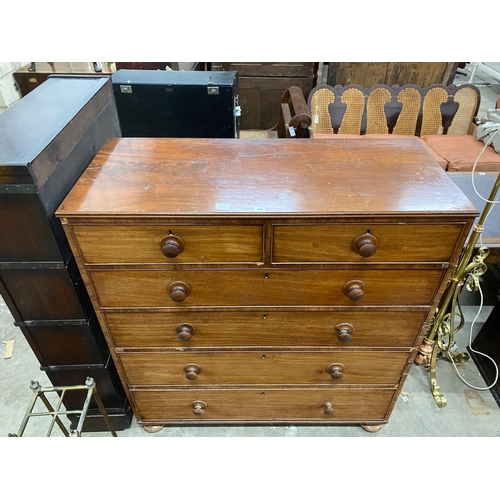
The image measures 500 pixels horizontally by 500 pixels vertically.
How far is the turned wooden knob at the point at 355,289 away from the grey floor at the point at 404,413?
98cm

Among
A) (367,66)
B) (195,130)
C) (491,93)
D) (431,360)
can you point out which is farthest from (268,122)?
(491,93)

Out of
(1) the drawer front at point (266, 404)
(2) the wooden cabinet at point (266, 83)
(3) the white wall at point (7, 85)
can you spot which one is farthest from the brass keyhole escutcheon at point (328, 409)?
(3) the white wall at point (7, 85)

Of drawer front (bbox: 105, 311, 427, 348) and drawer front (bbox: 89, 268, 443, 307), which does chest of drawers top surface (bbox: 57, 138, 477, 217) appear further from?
drawer front (bbox: 105, 311, 427, 348)

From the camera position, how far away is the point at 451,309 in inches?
77.7

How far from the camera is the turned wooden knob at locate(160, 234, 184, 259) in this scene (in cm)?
116

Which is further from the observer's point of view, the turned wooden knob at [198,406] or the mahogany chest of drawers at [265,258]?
the turned wooden knob at [198,406]

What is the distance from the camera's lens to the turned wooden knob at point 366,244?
1169 millimetres

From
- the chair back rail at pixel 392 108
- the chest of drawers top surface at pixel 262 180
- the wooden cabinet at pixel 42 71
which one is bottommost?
the chair back rail at pixel 392 108

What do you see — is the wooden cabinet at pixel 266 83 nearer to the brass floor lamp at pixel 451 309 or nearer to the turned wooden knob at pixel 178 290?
the brass floor lamp at pixel 451 309

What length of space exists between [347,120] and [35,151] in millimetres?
2834

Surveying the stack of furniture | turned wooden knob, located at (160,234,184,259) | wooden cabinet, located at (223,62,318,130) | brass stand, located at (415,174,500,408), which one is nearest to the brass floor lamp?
brass stand, located at (415,174,500,408)

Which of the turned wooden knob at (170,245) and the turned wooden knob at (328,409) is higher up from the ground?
the turned wooden knob at (170,245)

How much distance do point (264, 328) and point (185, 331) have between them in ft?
1.03

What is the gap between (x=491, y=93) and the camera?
6102 mm
